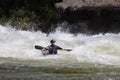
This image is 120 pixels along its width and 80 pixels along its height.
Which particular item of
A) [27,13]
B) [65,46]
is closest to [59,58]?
[65,46]

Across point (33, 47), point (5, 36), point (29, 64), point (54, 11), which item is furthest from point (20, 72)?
point (54, 11)

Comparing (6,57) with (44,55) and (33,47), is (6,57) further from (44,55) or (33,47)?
(33,47)

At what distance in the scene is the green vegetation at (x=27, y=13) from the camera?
27.0m

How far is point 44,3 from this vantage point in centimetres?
2802

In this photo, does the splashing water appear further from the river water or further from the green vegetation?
the green vegetation

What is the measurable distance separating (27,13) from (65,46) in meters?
6.58

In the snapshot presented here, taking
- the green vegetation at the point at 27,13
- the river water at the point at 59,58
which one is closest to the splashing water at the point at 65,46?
the river water at the point at 59,58

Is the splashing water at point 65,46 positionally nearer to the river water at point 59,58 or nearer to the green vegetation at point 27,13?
the river water at point 59,58

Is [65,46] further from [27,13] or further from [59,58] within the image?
[27,13]

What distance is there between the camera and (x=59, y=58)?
A: 17.5 metres

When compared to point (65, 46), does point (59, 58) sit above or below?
above

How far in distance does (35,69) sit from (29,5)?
1430 centimetres

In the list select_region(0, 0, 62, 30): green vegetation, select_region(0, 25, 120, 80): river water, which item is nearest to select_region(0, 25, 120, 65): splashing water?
select_region(0, 25, 120, 80): river water

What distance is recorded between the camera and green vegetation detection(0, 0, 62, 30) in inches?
1064
